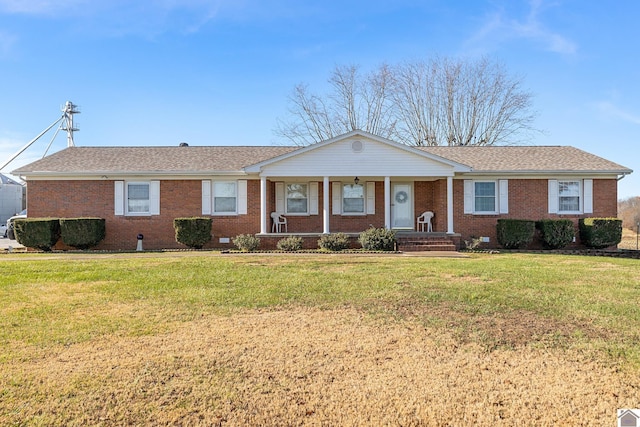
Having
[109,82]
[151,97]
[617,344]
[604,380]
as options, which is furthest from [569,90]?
[109,82]

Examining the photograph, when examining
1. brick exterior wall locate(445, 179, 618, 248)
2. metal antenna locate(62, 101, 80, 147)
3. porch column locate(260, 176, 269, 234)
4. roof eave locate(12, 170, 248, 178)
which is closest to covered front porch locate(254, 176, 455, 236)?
brick exterior wall locate(445, 179, 618, 248)

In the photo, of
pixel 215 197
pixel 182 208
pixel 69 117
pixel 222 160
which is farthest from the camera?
pixel 69 117

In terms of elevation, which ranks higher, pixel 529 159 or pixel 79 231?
pixel 529 159

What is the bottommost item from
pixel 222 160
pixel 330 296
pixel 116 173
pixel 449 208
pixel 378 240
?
pixel 330 296

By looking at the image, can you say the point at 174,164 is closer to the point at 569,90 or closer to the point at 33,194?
the point at 33,194

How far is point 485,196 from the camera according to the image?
17.5 metres

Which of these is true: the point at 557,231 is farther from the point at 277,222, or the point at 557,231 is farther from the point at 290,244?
the point at 277,222

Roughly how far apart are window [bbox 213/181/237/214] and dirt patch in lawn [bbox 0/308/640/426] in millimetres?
12640

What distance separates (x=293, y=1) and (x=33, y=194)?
12.6 m

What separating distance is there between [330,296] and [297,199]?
1160cm

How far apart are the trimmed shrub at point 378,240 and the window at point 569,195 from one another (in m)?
7.63

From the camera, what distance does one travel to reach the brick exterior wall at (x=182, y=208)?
55.9 feet

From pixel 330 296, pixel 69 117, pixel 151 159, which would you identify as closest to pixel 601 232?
pixel 330 296

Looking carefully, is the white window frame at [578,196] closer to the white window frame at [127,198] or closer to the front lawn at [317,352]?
the front lawn at [317,352]
